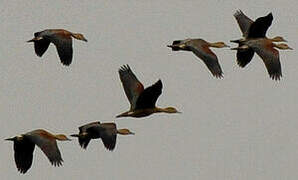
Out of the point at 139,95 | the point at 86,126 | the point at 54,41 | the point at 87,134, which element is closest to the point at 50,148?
the point at 87,134

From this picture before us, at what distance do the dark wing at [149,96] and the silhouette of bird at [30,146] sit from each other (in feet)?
8.20

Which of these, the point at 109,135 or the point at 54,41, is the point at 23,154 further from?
the point at 54,41

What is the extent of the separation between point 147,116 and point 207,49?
2.43m

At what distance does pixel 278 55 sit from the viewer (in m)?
39.7

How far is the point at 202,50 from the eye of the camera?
39.3m

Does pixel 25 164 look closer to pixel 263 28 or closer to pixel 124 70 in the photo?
pixel 124 70

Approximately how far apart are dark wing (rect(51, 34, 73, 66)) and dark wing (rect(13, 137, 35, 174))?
2577 millimetres

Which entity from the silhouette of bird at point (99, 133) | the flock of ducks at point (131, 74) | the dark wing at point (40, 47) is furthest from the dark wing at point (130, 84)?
the dark wing at point (40, 47)

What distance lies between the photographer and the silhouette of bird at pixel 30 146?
36906mm

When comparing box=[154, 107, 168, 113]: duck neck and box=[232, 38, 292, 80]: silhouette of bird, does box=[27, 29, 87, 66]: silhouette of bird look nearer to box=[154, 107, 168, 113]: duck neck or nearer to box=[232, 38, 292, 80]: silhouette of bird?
box=[154, 107, 168, 113]: duck neck

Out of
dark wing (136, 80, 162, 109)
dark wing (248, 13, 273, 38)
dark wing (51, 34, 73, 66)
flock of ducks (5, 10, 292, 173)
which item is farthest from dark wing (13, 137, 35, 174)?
dark wing (248, 13, 273, 38)

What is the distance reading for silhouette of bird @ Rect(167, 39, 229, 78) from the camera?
38.7 m

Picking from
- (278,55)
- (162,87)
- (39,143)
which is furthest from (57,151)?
(278,55)

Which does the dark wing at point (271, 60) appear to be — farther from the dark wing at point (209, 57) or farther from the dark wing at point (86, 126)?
the dark wing at point (86, 126)
